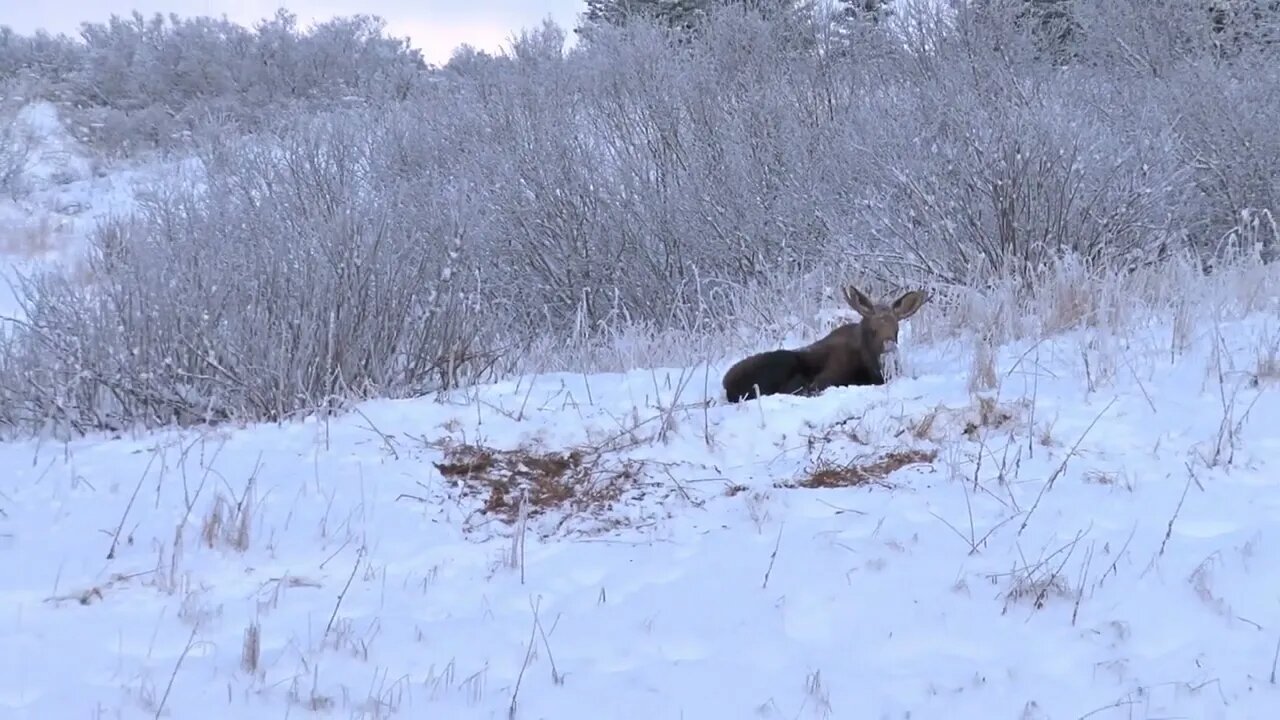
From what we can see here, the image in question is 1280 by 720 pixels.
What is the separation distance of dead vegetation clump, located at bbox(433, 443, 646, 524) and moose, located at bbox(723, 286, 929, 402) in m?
1.48

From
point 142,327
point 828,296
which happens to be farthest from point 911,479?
point 828,296

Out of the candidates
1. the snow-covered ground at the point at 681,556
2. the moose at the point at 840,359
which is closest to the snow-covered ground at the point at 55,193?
the moose at the point at 840,359

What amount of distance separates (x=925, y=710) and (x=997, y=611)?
543 millimetres

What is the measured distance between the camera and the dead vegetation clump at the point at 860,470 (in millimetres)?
4238

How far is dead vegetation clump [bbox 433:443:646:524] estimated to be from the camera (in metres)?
4.20

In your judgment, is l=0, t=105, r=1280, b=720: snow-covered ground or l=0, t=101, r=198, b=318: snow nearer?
l=0, t=105, r=1280, b=720: snow-covered ground

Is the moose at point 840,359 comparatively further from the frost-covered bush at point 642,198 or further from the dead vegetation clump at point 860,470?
the frost-covered bush at point 642,198

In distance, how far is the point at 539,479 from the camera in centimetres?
443

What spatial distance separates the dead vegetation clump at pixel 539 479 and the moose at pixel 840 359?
1479 millimetres

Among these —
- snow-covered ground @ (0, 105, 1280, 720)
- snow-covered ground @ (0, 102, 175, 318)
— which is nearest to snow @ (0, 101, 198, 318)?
snow-covered ground @ (0, 102, 175, 318)

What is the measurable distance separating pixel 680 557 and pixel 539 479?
85 cm

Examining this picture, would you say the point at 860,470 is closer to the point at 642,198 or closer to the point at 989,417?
the point at 989,417

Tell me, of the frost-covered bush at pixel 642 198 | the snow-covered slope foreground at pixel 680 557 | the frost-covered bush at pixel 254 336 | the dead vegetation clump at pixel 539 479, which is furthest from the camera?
the frost-covered bush at pixel 642 198

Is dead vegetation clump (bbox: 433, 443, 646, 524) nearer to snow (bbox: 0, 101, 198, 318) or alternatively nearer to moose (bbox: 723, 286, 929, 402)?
moose (bbox: 723, 286, 929, 402)
